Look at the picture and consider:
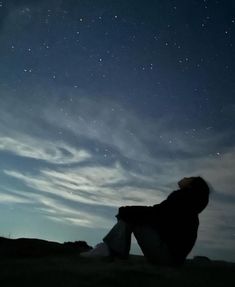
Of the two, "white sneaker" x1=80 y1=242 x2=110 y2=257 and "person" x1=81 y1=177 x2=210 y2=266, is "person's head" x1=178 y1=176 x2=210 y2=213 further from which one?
"white sneaker" x1=80 y1=242 x2=110 y2=257

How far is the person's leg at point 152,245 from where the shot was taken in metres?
6.58

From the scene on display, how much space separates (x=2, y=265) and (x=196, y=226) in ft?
10.8

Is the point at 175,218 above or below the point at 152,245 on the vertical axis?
above

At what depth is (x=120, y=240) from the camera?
685 cm

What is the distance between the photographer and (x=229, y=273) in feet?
18.4

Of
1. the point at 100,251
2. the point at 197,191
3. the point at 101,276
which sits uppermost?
the point at 197,191

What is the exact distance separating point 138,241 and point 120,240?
368mm

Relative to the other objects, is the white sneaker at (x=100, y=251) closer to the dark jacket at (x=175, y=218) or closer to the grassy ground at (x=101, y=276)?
the dark jacket at (x=175, y=218)

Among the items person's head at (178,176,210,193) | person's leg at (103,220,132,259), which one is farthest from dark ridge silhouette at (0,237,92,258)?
person's head at (178,176,210,193)

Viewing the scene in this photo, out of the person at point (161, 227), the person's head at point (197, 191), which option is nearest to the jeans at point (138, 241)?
the person at point (161, 227)

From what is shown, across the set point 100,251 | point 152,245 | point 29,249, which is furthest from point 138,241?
point 29,249

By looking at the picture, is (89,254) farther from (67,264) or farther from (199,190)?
(199,190)

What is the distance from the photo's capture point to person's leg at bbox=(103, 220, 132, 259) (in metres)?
6.83

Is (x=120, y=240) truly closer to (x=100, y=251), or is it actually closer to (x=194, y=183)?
(x=100, y=251)
